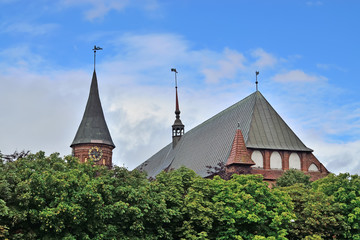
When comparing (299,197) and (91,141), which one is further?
(91,141)

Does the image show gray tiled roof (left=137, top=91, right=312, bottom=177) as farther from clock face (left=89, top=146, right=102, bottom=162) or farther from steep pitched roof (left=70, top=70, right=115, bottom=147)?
steep pitched roof (left=70, top=70, right=115, bottom=147)

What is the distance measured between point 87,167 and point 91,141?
46.1 metres

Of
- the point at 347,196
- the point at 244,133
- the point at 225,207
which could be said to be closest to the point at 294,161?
the point at 244,133

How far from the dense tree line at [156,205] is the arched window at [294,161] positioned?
1639 centimetres

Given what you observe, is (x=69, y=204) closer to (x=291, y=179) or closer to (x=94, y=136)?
(x=291, y=179)

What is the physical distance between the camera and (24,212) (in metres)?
32.1

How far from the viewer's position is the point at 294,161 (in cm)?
6275

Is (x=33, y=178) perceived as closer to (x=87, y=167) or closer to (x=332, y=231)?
(x=87, y=167)

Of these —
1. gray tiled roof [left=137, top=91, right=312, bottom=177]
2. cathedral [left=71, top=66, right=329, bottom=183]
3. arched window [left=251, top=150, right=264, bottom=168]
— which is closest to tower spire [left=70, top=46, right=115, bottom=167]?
cathedral [left=71, top=66, right=329, bottom=183]

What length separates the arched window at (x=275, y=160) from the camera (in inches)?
Result: 2440

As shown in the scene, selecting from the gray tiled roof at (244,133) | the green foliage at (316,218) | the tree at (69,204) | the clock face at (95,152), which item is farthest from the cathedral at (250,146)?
the tree at (69,204)

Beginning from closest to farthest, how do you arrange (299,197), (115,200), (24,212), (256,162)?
1. (24,212)
2. (115,200)
3. (299,197)
4. (256,162)

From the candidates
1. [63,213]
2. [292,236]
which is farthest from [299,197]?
[63,213]

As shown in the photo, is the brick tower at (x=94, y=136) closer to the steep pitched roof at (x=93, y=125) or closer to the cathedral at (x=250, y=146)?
the steep pitched roof at (x=93, y=125)
